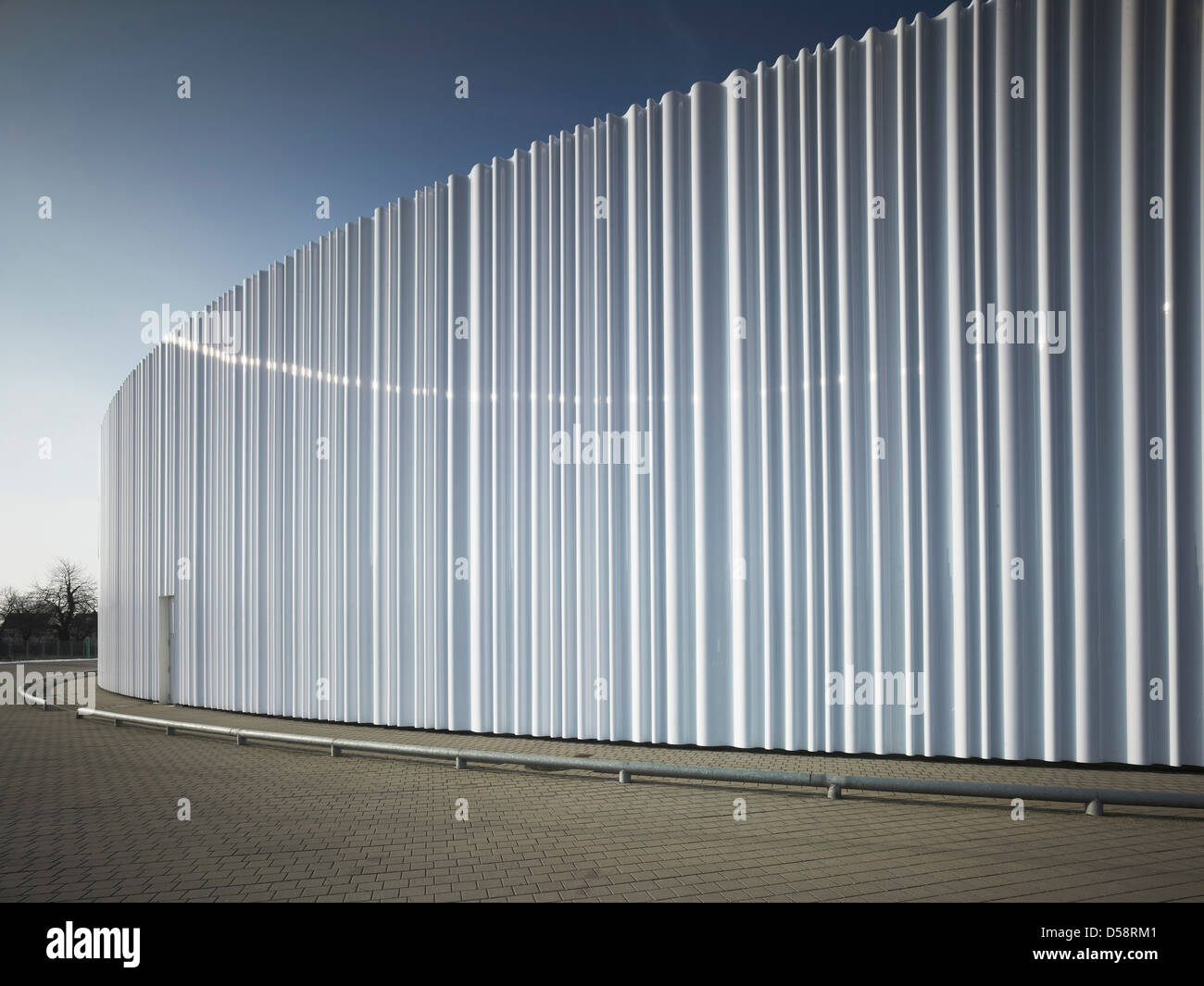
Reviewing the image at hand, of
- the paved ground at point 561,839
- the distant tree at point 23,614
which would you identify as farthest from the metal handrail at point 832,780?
the distant tree at point 23,614

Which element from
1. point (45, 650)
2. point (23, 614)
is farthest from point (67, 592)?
point (45, 650)

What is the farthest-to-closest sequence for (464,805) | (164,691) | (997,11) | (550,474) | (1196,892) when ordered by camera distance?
1. (164,691)
2. (550,474)
3. (997,11)
4. (464,805)
5. (1196,892)

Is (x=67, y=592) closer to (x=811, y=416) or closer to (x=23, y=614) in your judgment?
(x=23, y=614)

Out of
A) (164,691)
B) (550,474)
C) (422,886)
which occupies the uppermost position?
(550,474)

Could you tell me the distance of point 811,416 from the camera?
9.41 meters

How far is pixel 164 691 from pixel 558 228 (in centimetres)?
1336

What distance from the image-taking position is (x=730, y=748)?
31.3ft

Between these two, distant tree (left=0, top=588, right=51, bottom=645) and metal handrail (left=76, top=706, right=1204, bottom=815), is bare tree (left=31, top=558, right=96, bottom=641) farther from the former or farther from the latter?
metal handrail (left=76, top=706, right=1204, bottom=815)

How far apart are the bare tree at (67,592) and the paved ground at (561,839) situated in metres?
56.8

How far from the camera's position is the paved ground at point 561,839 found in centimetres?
486

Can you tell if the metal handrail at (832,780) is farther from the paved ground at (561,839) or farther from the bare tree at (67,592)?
the bare tree at (67,592)

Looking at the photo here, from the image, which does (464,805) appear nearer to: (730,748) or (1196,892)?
(730,748)

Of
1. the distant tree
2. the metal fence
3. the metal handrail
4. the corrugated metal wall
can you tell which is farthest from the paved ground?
the distant tree

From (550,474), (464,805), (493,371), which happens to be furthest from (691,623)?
(493,371)
